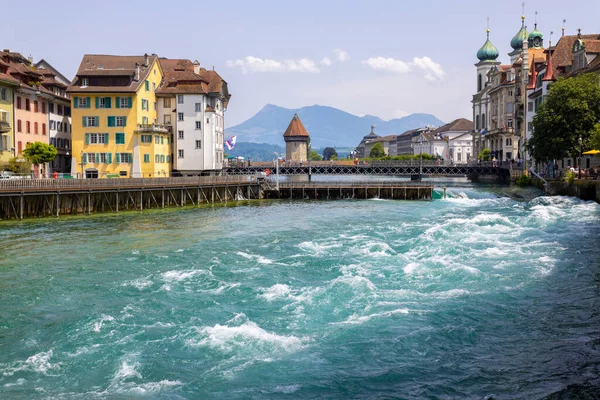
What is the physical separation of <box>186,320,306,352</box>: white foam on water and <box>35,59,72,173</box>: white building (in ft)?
213

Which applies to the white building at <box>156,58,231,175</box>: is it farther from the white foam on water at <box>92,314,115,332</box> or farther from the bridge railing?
the white foam on water at <box>92,314,115,332</box>

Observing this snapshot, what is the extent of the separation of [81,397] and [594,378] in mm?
11328

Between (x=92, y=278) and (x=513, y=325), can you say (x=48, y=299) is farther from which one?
(x=513, y=325)

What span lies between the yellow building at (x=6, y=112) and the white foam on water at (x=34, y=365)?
5163cm

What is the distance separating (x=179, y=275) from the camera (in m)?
27.2

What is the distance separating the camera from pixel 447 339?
18.0m

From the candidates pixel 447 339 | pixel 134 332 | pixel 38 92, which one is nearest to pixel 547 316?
pixel 447 339

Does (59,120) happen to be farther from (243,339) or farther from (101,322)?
(243,339)

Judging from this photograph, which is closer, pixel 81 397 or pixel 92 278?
pixel 81 397

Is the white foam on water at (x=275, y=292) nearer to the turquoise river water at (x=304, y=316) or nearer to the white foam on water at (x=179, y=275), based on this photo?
the turquoise river water at (x=304, y=316)

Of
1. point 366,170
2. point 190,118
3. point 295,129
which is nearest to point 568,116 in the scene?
point 190,118

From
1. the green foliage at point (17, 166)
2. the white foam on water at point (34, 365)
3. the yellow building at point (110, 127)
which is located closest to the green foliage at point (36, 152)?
the green foliage at point (17, 166)

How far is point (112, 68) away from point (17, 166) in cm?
2400

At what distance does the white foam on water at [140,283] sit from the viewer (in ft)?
82.2
